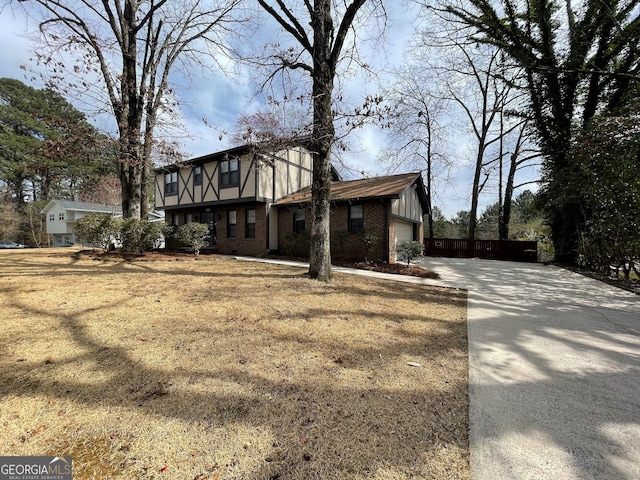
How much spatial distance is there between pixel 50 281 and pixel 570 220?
62.2 feet

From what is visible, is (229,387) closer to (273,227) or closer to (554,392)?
(554,392)

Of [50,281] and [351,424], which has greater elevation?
[50,281]

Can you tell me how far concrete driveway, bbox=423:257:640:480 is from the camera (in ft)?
5.48

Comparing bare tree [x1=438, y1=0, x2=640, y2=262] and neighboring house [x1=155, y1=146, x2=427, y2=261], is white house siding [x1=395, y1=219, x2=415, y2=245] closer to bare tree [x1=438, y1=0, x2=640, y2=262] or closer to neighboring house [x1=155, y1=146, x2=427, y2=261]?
neighboring house [x1=155, y1=146, x2=427, y2=261]

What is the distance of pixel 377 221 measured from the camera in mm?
11109

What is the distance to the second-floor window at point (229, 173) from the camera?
13.8 m

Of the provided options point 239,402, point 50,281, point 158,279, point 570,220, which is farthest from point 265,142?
point 570,220

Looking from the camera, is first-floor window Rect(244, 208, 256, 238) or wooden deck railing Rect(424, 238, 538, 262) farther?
wooden deck railing Rect(424, 238, 538, 262)

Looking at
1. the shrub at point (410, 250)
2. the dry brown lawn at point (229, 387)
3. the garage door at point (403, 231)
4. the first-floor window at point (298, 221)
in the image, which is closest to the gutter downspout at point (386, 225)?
the shrub at point (410, 250)

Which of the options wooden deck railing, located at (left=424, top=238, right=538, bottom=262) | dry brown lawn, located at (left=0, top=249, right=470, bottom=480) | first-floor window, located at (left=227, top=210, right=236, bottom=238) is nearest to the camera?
dry brown lawn, located at (left=0, top=249, right=470, bottom=480)

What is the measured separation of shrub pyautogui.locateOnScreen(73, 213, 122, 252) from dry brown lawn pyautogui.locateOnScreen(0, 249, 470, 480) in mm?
6432

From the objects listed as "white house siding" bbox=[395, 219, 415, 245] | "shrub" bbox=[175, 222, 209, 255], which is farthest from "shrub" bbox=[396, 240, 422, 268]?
"shrub" bbox=[175, 222, 209, 255]

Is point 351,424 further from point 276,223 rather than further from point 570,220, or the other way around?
point 570,220

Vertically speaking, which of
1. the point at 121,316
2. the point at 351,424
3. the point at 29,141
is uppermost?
the point at 29,141
